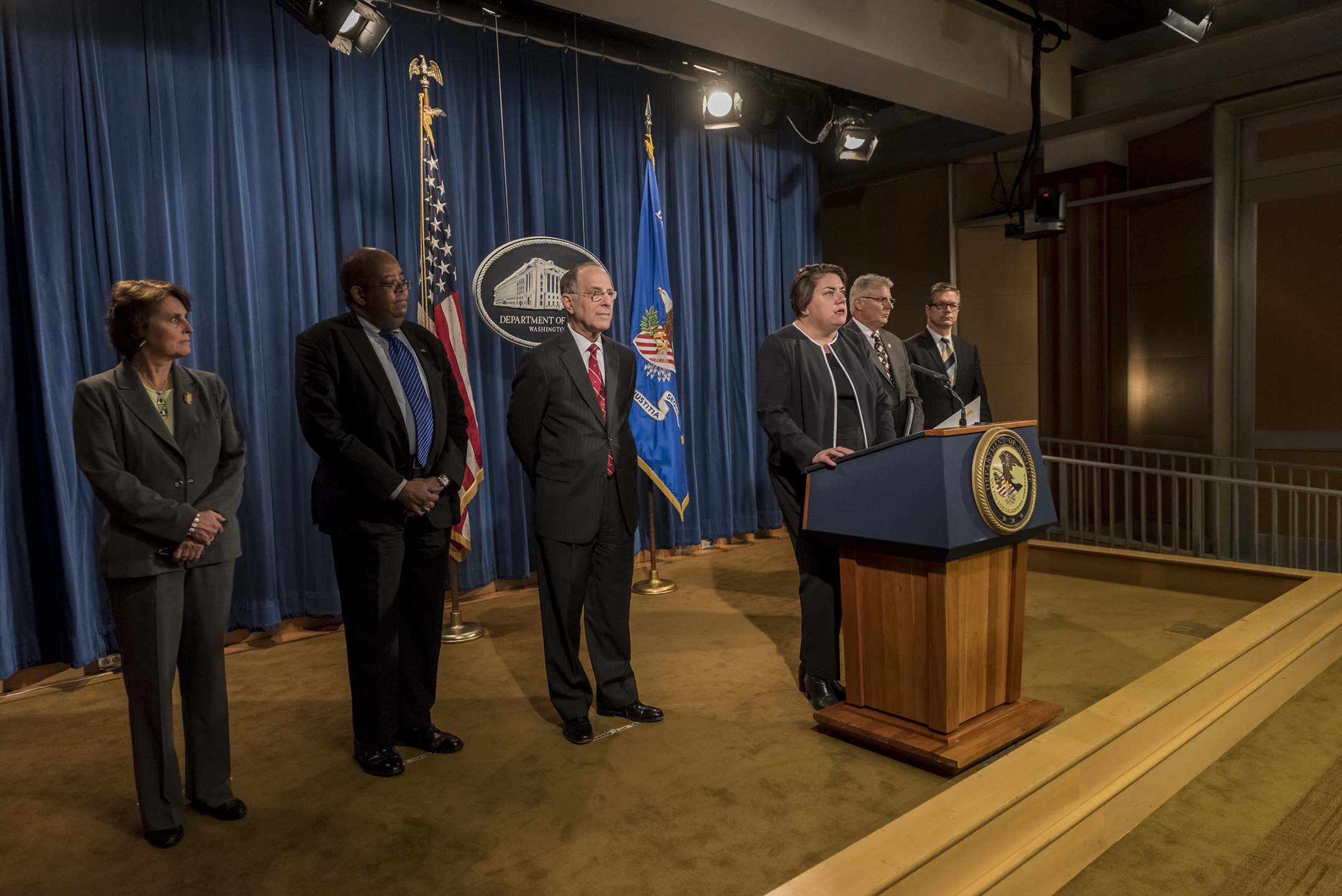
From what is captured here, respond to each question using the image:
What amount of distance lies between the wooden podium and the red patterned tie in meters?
0.66

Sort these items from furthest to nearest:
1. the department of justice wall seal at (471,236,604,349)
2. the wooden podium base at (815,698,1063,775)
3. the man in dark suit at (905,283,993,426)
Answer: the department of justice wall seal at (471,236,604,349)
the man in dark suit at (905,283,993,426)
the wooden podium base at (815,698,1063,775)

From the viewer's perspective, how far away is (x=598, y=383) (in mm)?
2850

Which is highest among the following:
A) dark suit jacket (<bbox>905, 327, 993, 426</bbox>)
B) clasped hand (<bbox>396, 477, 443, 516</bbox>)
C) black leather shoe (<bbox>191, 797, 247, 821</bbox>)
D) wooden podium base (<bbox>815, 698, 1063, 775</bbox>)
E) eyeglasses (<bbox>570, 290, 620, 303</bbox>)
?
eyeglasses (<bbox>570, 290, 620, 303</bbox>)

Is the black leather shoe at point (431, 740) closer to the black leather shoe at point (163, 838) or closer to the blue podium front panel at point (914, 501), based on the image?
the black leather shoe at point (163, 838)

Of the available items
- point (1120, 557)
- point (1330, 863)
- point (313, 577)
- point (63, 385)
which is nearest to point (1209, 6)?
point (1120, 557)

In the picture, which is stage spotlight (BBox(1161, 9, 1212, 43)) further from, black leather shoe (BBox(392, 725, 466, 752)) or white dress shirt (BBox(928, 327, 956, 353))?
black leather shoe (BBox(392, 725, 466, 752))

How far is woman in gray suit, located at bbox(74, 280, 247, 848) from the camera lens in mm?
2129

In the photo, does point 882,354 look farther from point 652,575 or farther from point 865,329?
point 652,575

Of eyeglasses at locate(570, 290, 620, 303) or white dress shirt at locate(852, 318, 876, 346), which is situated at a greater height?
eyeglasses at locate(570, 290, 620, 303)

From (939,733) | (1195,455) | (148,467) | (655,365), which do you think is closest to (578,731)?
(939,733)

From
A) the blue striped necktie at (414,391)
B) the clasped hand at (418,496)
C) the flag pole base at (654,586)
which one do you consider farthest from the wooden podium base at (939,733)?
Answer: the flag pole base at (654,586)

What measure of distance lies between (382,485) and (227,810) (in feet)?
3.24

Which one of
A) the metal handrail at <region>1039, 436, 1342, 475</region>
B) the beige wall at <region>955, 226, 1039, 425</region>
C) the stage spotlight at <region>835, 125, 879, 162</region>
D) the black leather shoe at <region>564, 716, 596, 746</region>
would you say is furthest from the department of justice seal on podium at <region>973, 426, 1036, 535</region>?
the beige wall at <region>955, 226, 1039, 425</region>

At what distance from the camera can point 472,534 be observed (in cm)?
496
